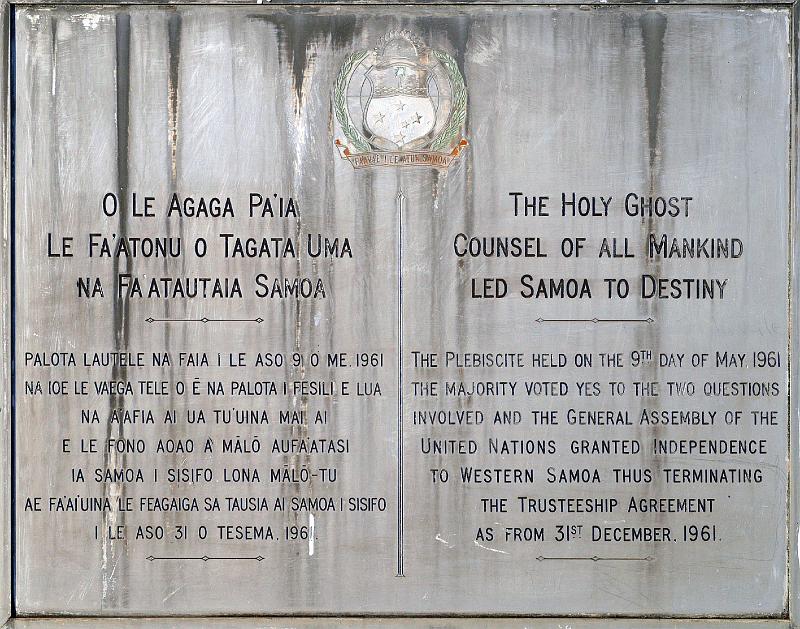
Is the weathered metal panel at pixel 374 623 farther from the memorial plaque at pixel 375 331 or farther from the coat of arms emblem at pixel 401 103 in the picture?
the coat of arms emblem at pixel 401 103

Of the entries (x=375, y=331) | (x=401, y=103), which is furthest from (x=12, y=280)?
(x=401, y=103)

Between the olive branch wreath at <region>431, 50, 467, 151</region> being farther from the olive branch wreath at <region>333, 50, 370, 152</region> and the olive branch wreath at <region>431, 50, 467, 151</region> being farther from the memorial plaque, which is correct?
the olive branch wreath at <region>333, 50, 370, 152</region>

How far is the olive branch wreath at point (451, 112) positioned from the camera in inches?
165

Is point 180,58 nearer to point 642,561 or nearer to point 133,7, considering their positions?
point 133,7

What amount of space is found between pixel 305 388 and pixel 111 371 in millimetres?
1061

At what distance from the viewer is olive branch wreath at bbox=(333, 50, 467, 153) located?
420 centimetres

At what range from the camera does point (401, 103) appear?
421cm

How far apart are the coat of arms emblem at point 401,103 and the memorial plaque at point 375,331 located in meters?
0.02

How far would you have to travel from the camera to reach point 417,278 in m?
4.22

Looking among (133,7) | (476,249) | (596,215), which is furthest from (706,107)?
(133,7)

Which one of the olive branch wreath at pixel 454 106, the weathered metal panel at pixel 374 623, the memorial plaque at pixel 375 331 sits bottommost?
the weathered metal panel at pixel 374 623

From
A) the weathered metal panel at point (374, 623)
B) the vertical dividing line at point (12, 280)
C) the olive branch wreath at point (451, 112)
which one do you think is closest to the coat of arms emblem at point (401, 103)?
the olive branch wreath at point (451, 112)

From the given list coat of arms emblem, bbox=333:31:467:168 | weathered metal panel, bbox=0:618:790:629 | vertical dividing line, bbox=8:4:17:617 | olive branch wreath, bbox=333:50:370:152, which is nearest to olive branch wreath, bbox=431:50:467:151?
coat of arms emblem, bbox=333:31:467:168

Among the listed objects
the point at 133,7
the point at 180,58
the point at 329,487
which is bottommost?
the point at 329,487
